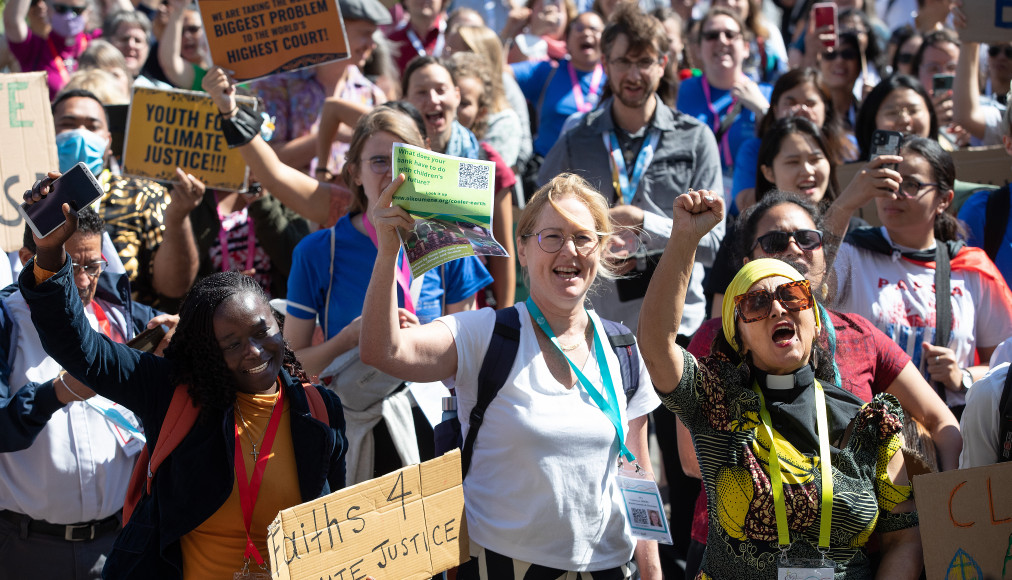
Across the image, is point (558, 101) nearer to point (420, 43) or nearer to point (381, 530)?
point (420, 43)

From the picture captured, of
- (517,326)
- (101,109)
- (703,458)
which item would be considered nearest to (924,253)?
(703,458)

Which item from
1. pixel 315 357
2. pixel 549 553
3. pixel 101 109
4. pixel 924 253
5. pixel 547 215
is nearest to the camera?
pixel 549 553

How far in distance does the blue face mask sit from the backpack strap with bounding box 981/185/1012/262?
427 cm

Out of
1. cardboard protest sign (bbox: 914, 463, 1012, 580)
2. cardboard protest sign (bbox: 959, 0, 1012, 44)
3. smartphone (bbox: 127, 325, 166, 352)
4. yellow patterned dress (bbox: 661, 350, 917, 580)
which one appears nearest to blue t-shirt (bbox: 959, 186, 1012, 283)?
cardboard protest sign (bbox: 959, 0, 1012, 44)

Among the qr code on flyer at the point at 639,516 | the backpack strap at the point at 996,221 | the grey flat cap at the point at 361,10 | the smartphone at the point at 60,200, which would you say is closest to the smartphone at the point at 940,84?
the backpack strap at the point at 996,221

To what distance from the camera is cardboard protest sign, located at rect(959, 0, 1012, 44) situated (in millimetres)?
5555

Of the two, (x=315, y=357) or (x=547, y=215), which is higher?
(x=547, y=215)

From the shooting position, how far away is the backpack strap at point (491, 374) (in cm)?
300

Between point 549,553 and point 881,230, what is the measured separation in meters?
2.30

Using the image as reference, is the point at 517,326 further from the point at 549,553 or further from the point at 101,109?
the point at 101,109

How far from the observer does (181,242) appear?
464 cm

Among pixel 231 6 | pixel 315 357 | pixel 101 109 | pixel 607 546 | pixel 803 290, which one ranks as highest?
pixel 231 6

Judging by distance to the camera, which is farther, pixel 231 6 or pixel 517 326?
pixel 231 6

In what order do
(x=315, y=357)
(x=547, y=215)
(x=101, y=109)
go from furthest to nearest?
(x=101, y=109) → (x=315, y=357) → (x=547, y=215)
